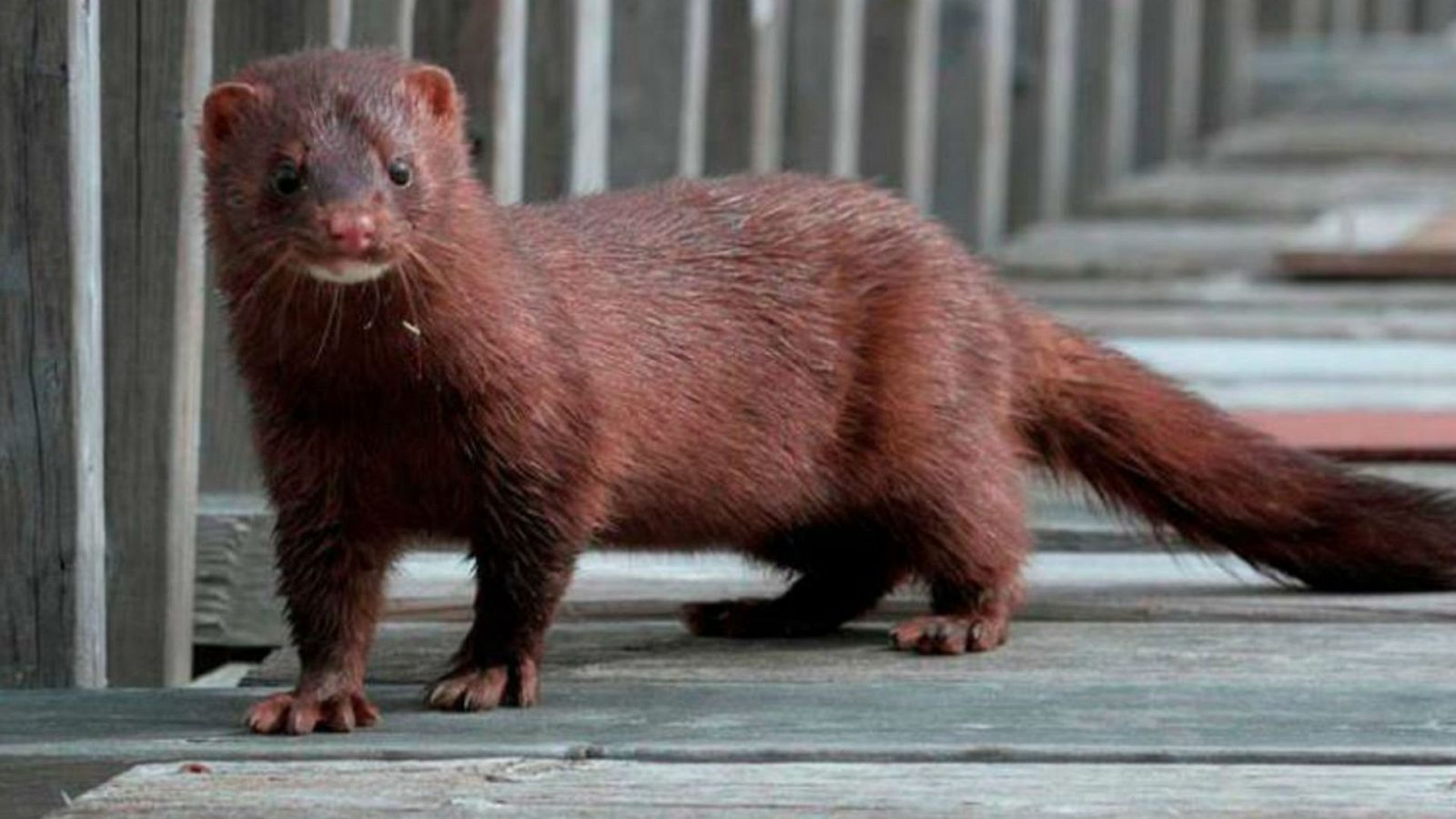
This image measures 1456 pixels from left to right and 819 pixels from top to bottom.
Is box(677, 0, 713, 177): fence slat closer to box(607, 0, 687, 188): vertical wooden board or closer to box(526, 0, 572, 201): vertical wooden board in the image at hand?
box(607, 0, 687, 188): vertical wooden board

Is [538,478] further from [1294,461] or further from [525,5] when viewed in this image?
[525,5]

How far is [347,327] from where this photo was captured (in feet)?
11.5

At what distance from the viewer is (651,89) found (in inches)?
237

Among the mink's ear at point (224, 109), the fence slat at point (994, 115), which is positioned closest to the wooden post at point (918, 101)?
the fence slat at point (994, 115)

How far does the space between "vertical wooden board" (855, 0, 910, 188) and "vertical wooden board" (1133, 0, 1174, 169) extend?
2.84 metres

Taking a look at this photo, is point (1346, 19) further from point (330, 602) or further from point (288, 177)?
point (288, 177)

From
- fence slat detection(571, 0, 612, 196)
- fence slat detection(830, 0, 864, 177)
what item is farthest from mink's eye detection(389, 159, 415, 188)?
fence slat detection(830, 0, 864, 177)

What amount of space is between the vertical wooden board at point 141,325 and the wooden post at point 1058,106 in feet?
16.8

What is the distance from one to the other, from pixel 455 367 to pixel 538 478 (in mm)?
157

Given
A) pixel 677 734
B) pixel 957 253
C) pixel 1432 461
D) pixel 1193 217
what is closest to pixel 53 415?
pixel 677 734

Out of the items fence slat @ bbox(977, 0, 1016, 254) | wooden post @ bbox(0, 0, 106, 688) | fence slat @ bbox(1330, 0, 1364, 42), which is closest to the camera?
wooden post @ bbox(0, 0, 106, 688)

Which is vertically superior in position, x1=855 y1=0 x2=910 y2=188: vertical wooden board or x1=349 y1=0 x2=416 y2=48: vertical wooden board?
x1=349 y1=0 x2=416 y2=48: vertical wooden board

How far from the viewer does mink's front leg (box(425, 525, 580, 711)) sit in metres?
3.62

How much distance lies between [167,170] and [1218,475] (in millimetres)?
1362
